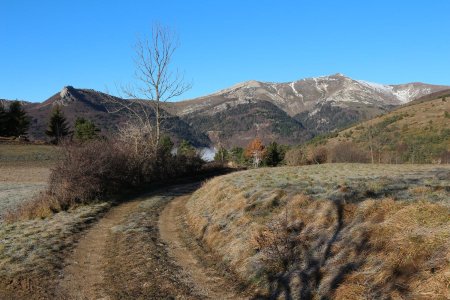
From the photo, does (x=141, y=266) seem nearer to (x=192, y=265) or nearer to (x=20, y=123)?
(x=192, y=265)

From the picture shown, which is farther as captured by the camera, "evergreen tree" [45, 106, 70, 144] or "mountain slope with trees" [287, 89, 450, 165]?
"evergreen tree" [45, 106, 70, 144]

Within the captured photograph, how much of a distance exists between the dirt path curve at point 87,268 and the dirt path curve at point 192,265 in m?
1.93

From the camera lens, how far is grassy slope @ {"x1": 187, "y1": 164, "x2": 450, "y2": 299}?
712cm

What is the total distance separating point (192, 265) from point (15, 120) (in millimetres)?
89726

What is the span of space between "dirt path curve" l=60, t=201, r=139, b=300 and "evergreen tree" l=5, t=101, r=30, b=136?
270 ft

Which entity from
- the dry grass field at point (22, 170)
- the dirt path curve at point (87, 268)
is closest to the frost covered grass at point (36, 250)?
the dirt path curve at point (87, 268)

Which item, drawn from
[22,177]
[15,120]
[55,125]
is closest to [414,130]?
[22,177]

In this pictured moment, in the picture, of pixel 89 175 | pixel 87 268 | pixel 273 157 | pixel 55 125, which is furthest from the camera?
pixel 55 125

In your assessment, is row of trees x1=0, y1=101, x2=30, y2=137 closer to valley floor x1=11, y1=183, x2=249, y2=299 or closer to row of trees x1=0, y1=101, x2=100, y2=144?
row of trees x1=0, y1=101, x2=100, y2=144

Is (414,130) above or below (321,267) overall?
above

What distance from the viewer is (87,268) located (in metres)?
10.5

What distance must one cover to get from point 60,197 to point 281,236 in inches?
536

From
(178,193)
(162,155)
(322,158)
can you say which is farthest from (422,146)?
(178,193)

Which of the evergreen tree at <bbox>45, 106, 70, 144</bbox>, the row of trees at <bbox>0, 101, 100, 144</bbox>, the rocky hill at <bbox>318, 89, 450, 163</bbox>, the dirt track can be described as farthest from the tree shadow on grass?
the evergreen tree at <bbox>45, 106, 70, 144</bbox>
